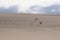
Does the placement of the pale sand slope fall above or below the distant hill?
below

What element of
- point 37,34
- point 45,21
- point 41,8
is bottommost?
point 37,34

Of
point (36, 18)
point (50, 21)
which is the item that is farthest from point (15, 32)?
point (50, 21)

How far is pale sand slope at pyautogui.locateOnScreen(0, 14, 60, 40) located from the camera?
1.05 meters

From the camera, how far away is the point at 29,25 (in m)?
1.09

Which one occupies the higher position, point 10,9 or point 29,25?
point 10,9

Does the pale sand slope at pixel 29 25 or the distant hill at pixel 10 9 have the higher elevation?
the distant hill at pixel 10 9

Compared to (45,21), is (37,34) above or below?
below

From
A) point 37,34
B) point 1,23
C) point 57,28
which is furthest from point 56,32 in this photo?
point 1,23

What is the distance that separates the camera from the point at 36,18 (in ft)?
3.54

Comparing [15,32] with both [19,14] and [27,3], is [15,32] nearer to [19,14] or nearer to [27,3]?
[19,14]

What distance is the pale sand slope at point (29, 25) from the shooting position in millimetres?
1046

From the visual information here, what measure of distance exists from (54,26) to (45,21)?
9cm

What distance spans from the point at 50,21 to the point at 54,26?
59 millimetres

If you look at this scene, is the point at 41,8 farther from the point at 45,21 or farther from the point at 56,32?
the point at 56,32
